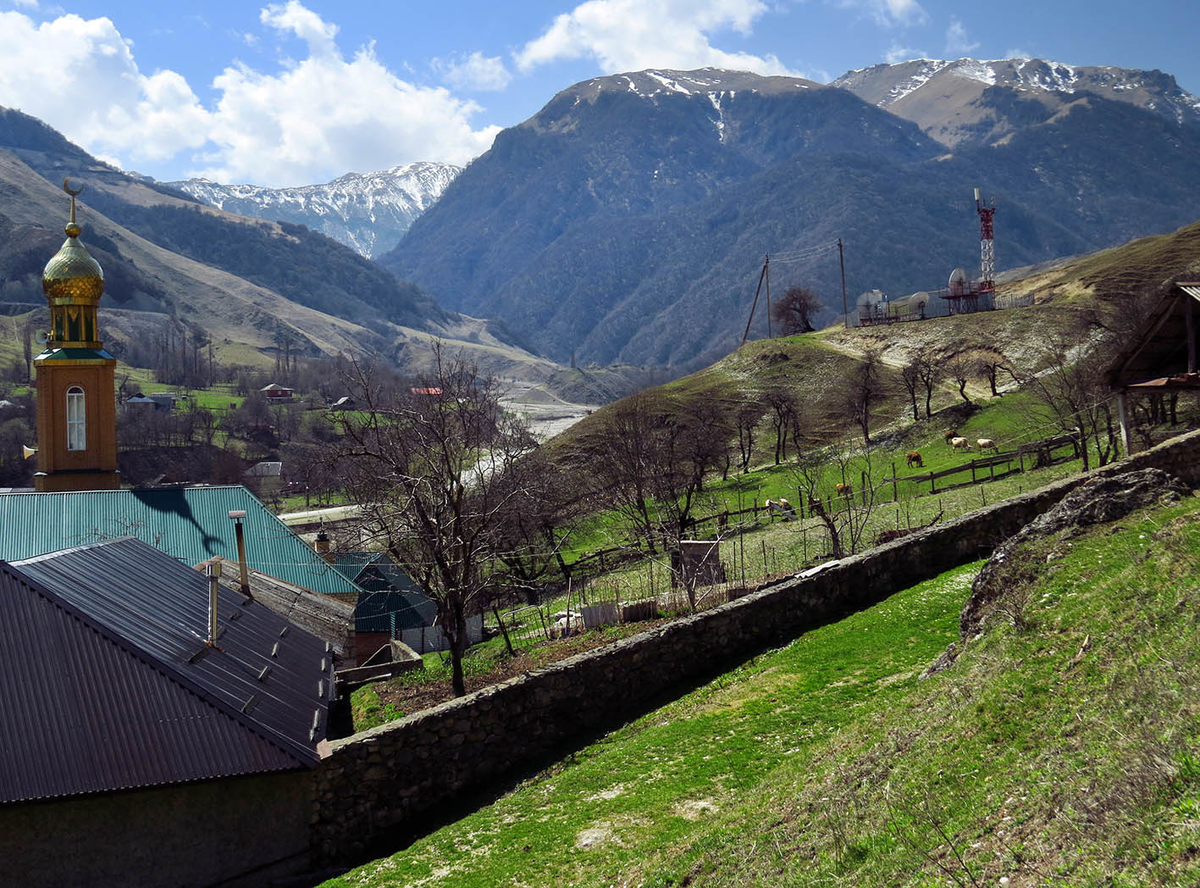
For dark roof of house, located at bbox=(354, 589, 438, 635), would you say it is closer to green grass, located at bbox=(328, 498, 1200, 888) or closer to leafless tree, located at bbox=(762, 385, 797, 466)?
green grass, located at bbox=(328, 498, 1200, 888)

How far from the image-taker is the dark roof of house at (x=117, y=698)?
12.7m

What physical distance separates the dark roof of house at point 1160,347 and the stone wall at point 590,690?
732 centimetres

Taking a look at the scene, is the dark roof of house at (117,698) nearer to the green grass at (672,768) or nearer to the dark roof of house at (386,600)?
the green grass at (672,768)

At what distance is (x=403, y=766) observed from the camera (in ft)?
46.4

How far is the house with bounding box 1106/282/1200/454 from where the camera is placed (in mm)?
23938

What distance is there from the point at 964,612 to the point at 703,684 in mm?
5280

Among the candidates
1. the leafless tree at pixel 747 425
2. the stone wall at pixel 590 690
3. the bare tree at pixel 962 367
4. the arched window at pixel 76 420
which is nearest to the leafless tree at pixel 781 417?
the leafless tree at pixel 747 425

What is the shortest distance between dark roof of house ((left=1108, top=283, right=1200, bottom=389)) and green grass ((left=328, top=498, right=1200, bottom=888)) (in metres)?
13.7

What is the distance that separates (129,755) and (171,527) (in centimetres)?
2310

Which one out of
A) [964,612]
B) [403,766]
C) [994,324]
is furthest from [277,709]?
[994,324]

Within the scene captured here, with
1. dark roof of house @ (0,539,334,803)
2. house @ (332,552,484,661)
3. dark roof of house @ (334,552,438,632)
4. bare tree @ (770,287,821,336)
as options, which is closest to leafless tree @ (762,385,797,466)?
house @ (332,552,484,661)

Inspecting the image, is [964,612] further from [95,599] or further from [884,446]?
[884,446]

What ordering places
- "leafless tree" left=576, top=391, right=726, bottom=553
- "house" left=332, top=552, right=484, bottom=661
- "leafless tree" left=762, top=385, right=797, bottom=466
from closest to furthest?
"house" left=332, top=552, right=484, bottom=661
"leafless tree" left=576, top=391, right=726, bottom=553
"leafless tree" left=762, top=385, right=797, bottom=466

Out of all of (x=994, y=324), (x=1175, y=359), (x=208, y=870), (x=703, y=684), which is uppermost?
(x=994, y=324)
